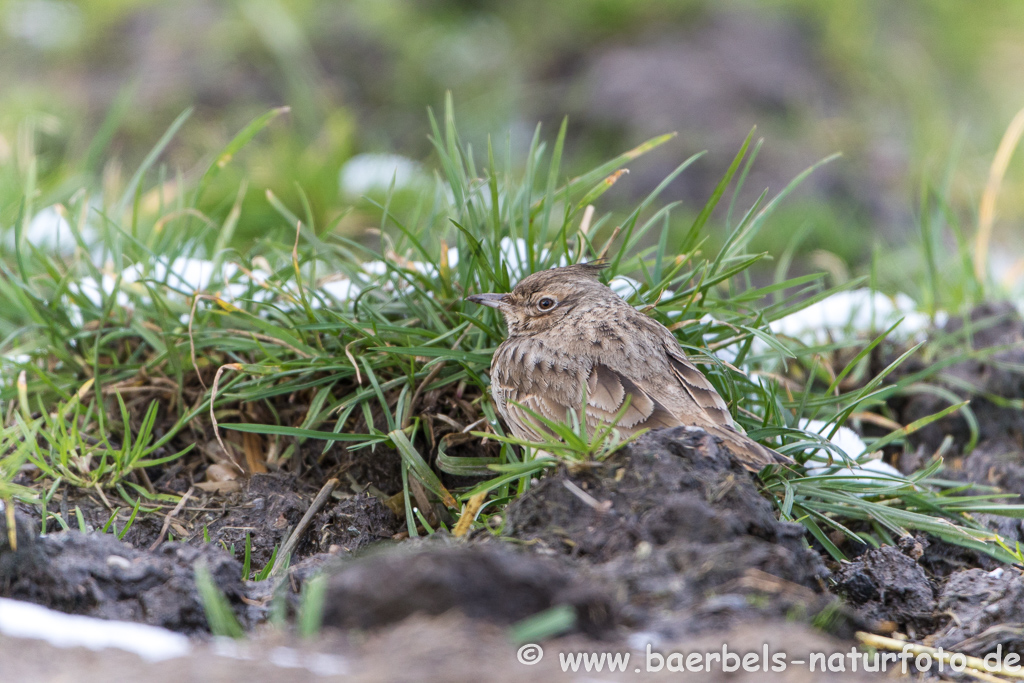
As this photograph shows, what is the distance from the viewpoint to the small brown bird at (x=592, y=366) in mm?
Answer: 3221

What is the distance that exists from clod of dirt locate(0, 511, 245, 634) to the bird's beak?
4.94ft

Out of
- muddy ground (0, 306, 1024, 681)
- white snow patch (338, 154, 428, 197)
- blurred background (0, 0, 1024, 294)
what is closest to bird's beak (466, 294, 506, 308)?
muddy ground (0, 306, 1024, 681)

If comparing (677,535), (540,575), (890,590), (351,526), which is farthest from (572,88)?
(540,575)

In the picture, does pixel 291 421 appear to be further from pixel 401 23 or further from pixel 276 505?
pixel 401 23

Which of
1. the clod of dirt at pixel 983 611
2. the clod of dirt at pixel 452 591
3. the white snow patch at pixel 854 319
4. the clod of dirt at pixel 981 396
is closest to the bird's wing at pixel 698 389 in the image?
the clod of dirt at pixel 983 611

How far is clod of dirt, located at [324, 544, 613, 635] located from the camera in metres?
2.04

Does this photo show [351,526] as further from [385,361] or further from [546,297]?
[546,297]

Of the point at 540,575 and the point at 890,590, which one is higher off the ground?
the point at 540,575

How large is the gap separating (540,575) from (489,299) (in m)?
1.71

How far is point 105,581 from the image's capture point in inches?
99.7

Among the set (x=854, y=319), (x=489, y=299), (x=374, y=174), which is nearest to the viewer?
(x=489, y=299)

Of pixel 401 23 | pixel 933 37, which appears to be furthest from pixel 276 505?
pixel 933 37

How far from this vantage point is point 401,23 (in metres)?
10.9

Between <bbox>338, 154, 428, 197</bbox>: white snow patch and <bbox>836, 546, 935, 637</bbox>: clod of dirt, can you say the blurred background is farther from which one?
<bbox>836, 546, 935, 637</bbox>: clod of dirt
